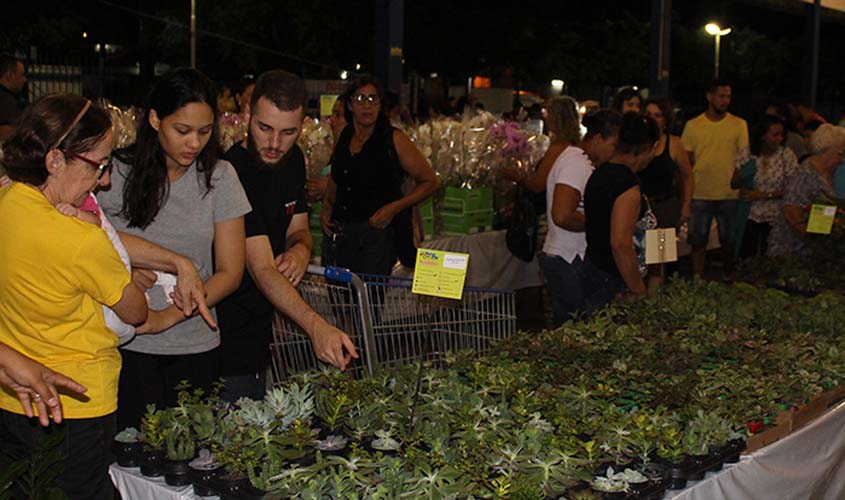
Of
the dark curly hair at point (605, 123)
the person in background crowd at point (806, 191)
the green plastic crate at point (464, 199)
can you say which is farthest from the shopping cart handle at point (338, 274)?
the person in background crowd at point (806, 191)

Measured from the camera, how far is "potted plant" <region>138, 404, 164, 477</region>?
2.45 meters

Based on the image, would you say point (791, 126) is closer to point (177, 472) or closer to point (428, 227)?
point (428, 227)

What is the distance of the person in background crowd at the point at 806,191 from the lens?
6.38 meters

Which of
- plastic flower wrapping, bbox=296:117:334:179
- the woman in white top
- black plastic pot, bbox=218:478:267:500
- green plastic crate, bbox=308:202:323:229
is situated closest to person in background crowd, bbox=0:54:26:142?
plastic flower wrapping, bbox=296:117:334:179

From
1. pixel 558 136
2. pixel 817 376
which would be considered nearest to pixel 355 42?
pixel 558 136

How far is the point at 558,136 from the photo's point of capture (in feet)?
20.0

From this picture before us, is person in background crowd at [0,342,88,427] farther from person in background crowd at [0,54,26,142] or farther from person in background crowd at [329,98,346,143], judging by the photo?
person in background crowd at [0,54,26,142]

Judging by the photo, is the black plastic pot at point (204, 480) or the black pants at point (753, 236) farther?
the black pants at point (753, 236)

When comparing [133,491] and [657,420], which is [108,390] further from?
[657,420]

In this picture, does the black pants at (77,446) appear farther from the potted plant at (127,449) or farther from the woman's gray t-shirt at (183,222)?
the woman's gray t-shirt at (183,222)

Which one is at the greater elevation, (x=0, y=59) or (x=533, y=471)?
(x=0, y=59)

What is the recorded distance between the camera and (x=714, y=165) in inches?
320

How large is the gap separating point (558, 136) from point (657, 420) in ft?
11.6

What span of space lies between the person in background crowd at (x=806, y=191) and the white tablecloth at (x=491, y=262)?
1.91 meters
